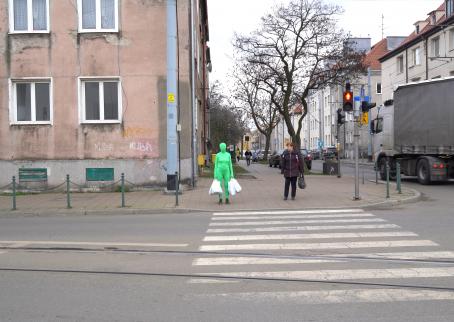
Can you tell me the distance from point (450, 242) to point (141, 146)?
12.7 meters

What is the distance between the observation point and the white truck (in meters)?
21.5

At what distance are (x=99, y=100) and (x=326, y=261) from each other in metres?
13.9

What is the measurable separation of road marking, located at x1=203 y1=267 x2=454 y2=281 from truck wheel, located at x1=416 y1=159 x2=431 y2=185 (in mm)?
15972

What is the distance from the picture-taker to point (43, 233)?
1087cm

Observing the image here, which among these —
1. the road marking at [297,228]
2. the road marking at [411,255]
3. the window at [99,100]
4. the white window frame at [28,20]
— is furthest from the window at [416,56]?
the road marking at [411,255]

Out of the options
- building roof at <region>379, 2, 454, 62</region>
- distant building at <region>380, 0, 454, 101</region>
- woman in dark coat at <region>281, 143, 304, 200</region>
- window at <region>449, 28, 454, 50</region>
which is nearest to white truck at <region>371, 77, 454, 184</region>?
woman in dark coat at <region>281, 143, 304, 200</region>

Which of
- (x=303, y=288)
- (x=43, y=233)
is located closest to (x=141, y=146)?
(x=43, y=233)

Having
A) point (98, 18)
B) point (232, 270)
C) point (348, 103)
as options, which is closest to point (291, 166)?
point (348, 103)

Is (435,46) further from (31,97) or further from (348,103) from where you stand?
(31,97)

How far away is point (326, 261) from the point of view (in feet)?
24.7

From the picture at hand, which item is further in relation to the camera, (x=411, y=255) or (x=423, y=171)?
(x=423, y=171)

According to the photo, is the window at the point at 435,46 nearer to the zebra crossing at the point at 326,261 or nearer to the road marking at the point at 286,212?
the road marking at the point at 286,212

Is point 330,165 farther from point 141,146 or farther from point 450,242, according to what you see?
point 450,242

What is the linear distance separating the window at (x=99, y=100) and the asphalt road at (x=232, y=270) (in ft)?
25.8
